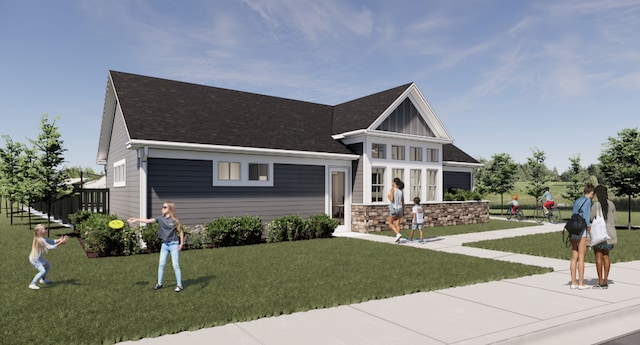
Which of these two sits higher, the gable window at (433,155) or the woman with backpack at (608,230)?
the gable window at (433,155)

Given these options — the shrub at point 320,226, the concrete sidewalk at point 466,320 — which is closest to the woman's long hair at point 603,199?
the concrete sidewalk at point 466,320

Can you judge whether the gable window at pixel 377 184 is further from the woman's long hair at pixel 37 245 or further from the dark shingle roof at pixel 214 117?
the woman's long hair at pixel 37 245

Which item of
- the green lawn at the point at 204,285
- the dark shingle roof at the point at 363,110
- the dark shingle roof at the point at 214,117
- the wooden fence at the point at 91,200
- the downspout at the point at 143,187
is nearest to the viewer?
the green lawn at the point at 204,285

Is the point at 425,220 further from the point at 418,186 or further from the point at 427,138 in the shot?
the point at 427,138

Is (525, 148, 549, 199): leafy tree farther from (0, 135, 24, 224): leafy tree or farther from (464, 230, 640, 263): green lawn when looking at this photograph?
(0, 135, 24, 224): leafy tree

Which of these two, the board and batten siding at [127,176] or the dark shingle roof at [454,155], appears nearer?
the board and batten siding at [127,176]

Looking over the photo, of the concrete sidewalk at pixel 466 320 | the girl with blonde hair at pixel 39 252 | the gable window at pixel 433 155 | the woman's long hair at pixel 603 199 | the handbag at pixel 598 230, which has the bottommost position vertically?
the concrete sidewalk at pixel 466 320

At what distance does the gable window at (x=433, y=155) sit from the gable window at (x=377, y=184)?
10.8 feet

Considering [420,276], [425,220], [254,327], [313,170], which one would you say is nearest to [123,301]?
[254,327]

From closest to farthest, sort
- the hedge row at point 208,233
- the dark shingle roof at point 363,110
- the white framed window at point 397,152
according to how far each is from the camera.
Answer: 1. the hedge row at point 208,233
2. the dark shingle roof at point 363,110
3. the white framed window at point 397,152

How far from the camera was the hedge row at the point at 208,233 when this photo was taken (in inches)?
457

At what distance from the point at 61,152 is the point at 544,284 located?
18.3 metres

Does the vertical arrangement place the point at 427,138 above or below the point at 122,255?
above

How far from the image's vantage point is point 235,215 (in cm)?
1513
